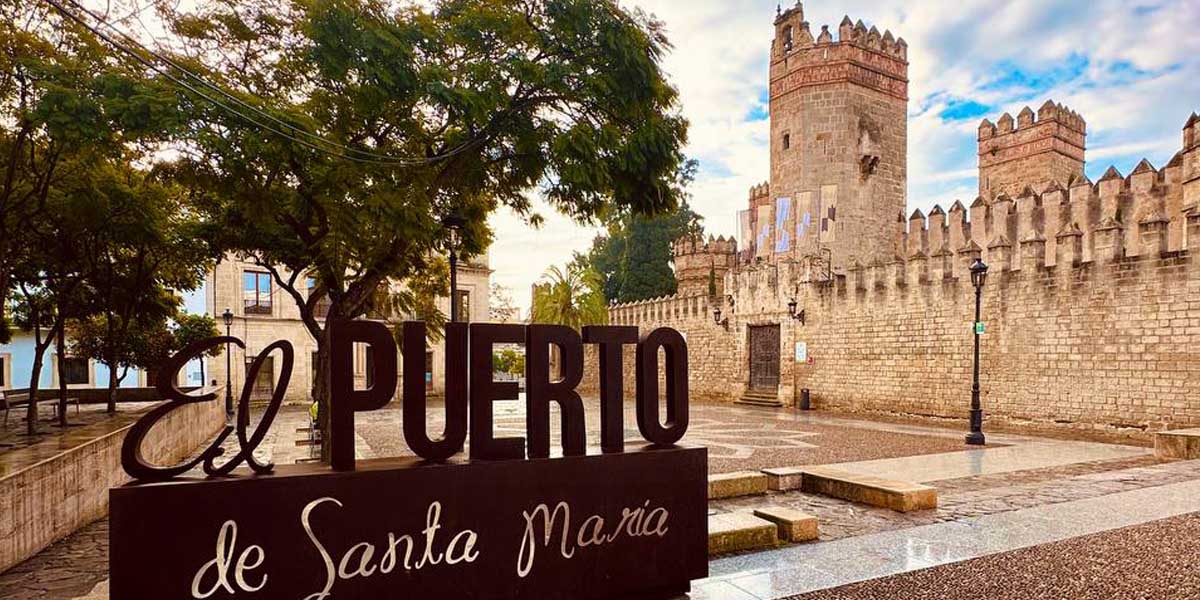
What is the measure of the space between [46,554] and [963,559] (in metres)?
8.39

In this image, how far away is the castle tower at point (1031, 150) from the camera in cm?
2897

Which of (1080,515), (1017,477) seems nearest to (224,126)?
(1080,515)

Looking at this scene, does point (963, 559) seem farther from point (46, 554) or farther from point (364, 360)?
point (364, 360)

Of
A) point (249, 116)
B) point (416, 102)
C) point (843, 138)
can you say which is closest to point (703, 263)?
point (843, 138)

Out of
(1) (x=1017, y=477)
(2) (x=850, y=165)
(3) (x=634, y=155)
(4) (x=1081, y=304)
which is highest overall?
(2) (x=850, y=165)

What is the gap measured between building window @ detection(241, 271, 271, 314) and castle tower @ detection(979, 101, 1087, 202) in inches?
1259

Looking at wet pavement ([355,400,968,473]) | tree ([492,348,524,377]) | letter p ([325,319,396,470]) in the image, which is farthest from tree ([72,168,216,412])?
tree ([492,348,524,377])

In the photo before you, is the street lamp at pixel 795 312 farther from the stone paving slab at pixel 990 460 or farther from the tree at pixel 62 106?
the tree at pixel 62 106

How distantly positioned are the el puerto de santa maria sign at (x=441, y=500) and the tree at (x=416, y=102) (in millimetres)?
4408

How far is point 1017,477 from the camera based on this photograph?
9016mm

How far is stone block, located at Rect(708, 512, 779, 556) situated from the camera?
18.2 feet

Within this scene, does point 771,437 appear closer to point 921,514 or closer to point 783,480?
point 783,480

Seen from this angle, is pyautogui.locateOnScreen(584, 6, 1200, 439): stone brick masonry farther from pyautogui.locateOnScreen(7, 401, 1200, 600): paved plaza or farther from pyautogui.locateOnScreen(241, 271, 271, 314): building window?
pyautogui.locateOnScreen(241, 271, 271, 314): building window

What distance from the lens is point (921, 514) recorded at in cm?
686
